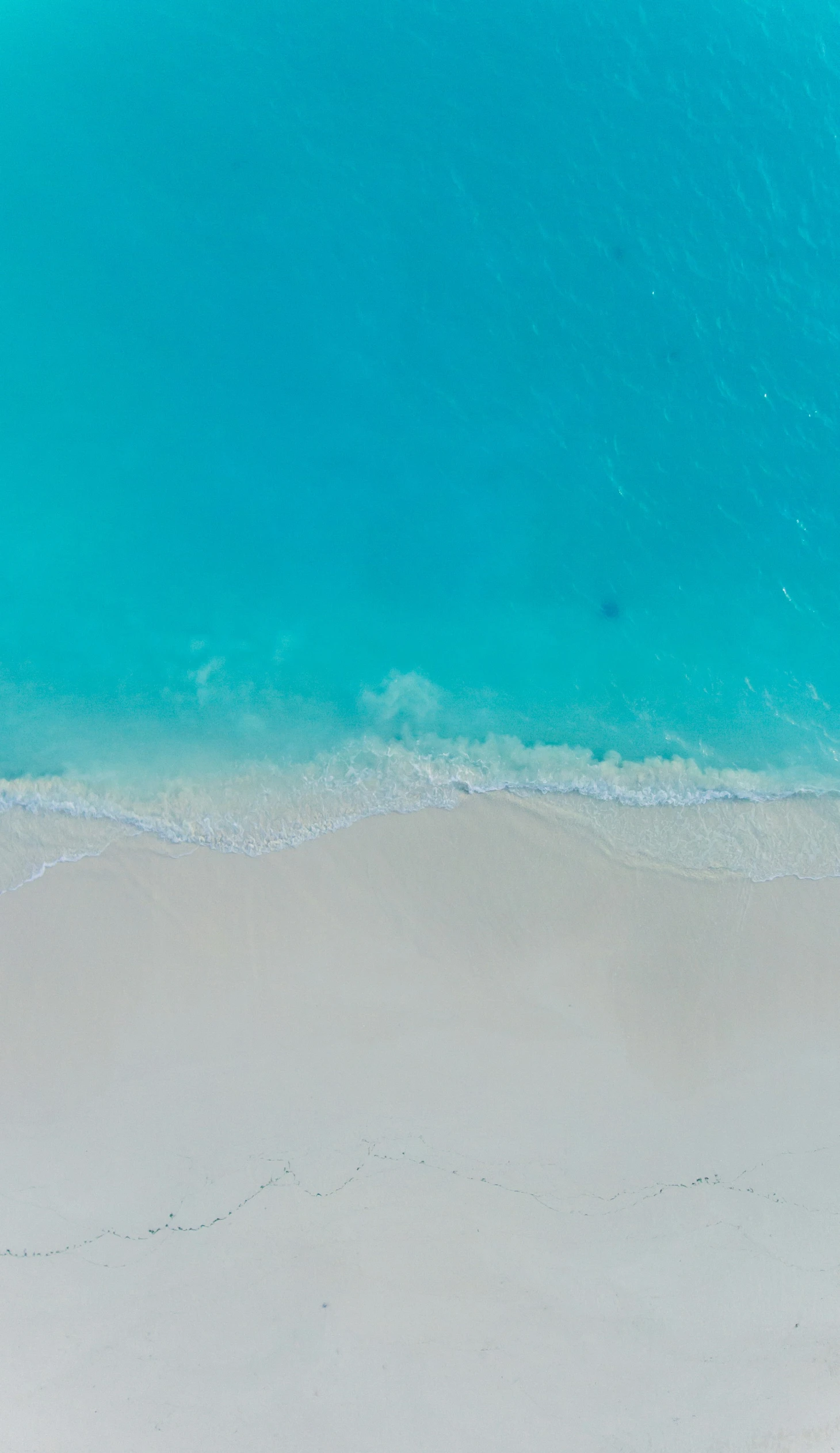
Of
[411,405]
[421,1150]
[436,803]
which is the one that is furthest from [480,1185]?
[411,405]

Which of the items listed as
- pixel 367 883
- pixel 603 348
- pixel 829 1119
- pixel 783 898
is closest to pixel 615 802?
pixel 783 898

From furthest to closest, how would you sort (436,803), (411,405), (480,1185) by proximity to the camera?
1. (411,405)
2. (436,803)
3. (480,1185)

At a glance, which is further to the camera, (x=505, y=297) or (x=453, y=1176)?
(x=505, y=297)

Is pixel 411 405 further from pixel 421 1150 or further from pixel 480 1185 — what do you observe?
pixel 480 1185

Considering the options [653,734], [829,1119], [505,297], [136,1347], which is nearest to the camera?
[136,1347]

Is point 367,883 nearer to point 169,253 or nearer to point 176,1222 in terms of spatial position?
point 176,1222

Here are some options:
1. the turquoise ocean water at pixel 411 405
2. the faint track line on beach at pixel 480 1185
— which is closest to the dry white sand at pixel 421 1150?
the faint track line on beach at pixel 480 1185

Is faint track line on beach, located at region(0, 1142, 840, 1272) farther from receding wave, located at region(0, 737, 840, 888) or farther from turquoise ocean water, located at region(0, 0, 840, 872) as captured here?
turquoise ocean water, located at region(0, 0, 840, 872)
